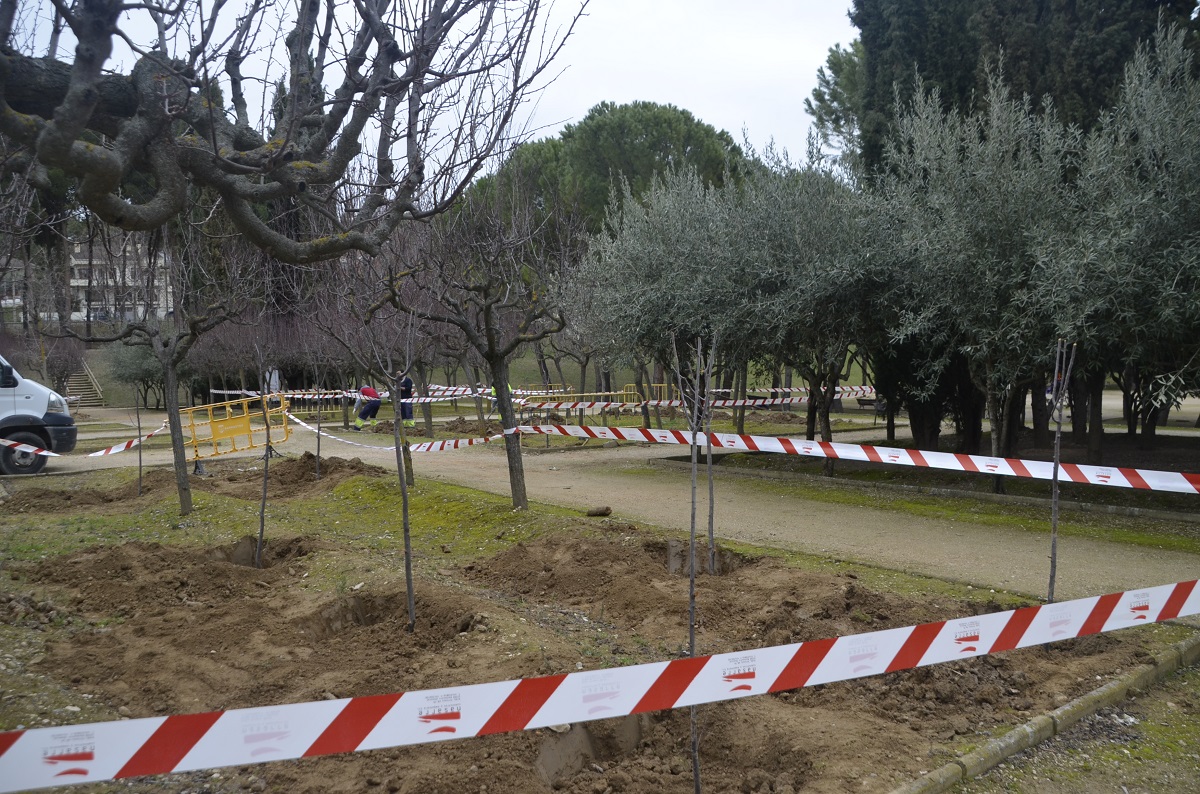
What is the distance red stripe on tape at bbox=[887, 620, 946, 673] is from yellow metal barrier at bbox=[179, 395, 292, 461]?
35.0 ft

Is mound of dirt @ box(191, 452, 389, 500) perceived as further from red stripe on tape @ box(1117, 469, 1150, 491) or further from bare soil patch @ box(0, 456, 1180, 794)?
red stripe on tape @ box(1117, 469, 1150, 491)

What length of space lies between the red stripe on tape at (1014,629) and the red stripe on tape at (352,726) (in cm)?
312

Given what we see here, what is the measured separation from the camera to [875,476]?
13734 mm

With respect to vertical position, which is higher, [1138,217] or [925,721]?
[1138,217]

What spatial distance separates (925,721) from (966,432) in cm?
1160

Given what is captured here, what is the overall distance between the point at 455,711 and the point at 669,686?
89cm

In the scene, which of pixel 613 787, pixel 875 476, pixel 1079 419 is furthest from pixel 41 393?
pixel 1079 419

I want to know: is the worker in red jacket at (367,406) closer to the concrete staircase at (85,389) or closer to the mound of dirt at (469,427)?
the mound of dirt at (469,427)

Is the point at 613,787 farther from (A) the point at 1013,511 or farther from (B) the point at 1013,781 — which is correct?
(A) the point at 1013,511

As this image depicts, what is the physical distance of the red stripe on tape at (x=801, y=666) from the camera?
3.88 m

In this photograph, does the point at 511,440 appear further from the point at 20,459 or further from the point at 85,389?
A: the point at 85,389

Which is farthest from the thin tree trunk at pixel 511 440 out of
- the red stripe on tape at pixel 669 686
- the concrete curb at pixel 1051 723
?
the red stripe on tape at pixel 669 686

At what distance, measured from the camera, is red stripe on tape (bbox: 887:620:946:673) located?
420 centimetres

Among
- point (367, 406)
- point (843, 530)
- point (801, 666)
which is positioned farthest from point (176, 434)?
point (367, 406)
